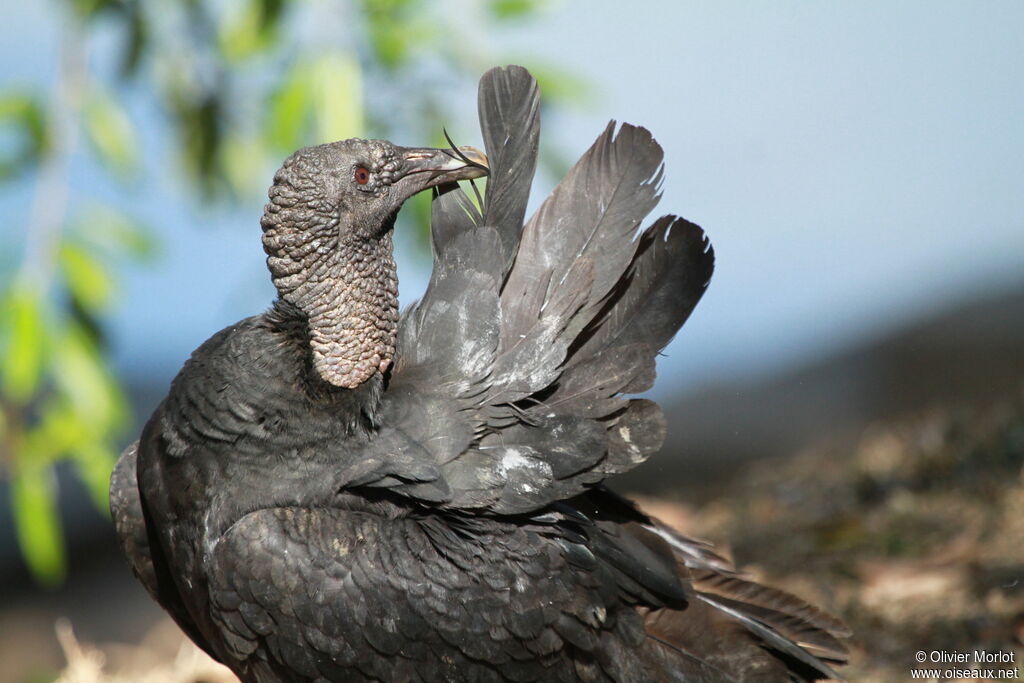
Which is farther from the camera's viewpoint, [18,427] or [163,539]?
[18,427]

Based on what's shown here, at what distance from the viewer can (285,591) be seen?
8.21ft

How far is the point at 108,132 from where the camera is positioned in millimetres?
3582

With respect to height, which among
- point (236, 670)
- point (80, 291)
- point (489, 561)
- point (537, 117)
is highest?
point (537, 117)

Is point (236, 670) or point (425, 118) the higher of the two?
point (425, 118)

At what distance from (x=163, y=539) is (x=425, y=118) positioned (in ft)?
5.26

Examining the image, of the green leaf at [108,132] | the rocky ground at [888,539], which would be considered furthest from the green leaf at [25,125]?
the rocky ground at [888,539]

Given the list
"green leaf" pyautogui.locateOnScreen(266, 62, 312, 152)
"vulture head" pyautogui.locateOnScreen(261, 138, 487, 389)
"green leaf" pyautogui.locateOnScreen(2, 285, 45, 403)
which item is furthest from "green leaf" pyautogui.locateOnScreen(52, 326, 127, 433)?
"vulture head" pyautogui.locateOnScreen(261, 138, 487, 389)

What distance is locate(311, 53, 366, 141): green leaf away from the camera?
3191 mm

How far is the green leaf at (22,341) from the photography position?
318 centimetres

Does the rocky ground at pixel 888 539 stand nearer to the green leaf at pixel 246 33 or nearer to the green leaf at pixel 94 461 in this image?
the green leaf at pixel 94 461

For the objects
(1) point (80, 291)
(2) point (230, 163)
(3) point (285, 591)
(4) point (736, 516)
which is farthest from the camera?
(4) point (736, 516)

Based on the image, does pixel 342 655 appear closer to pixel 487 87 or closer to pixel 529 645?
pixel 529 645

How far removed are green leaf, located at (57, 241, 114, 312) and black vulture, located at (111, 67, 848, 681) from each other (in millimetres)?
667

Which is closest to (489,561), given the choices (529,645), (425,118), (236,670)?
(529,645)
